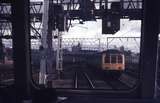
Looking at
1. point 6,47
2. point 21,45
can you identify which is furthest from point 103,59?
point 6,47

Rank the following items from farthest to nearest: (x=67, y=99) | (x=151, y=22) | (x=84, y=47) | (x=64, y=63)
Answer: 1. (x=64, y=63)
2. (x=84, y=47)
3. (x=67, y=99)
4. (x=151, y=22)

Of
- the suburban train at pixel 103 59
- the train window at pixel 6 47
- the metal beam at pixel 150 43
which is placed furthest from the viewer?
the suburban train at pixel 103 59

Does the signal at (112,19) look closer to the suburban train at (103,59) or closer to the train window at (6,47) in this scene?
the suburban train at (103,59)

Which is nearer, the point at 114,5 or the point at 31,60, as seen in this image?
the point at 114,5

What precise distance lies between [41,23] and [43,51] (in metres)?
0.28

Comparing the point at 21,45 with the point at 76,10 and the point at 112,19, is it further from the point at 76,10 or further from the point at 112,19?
the point at 112,19

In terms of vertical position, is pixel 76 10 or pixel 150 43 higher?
pixel 76 10

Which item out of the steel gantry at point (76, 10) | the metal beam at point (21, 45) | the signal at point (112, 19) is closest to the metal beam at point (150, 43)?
the steel gantry at point (76, 10)

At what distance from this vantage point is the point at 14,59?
115 inches

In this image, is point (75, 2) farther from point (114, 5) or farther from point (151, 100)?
point (151, 100)

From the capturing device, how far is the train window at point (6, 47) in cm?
287

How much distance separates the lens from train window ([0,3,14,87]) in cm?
287

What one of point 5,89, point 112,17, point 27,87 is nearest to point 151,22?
point 112,17

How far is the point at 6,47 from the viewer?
294 centimetres
